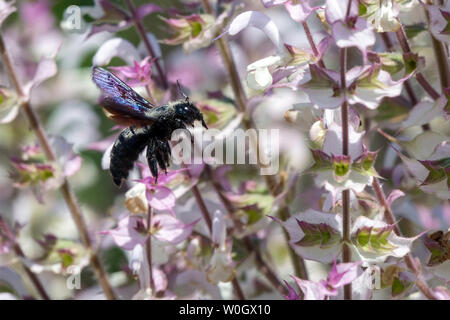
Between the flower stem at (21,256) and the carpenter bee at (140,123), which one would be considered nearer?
the carpenter bee at (140,123)

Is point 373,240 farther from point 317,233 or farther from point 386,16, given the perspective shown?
point 386,16

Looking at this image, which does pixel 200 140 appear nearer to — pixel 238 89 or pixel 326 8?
pixel 238 89

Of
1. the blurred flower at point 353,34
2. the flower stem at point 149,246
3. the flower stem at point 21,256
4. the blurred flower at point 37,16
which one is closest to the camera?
the blurred flower at point 353,34

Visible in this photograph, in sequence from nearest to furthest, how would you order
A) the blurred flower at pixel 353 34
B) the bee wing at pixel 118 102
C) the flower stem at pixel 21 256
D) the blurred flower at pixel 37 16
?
the blurred flower at pixel 353 34 → the bee wing at pixel 118 102 → the flower stem at pixel 21 256 → the blurred flower at pixel 37 16

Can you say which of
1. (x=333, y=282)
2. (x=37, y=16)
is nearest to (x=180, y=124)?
(x=333, y=282)

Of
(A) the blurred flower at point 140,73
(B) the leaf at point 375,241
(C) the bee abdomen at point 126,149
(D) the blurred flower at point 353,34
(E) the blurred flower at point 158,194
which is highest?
(D) the blurred flower at point 353,34

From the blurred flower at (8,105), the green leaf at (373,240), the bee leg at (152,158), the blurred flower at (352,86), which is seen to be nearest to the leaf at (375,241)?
the green leaf at (373,240)

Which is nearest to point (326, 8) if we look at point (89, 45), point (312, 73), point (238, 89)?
point (312, 73)

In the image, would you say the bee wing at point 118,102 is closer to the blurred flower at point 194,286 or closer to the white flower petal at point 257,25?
the white flower petal at point 257,25
